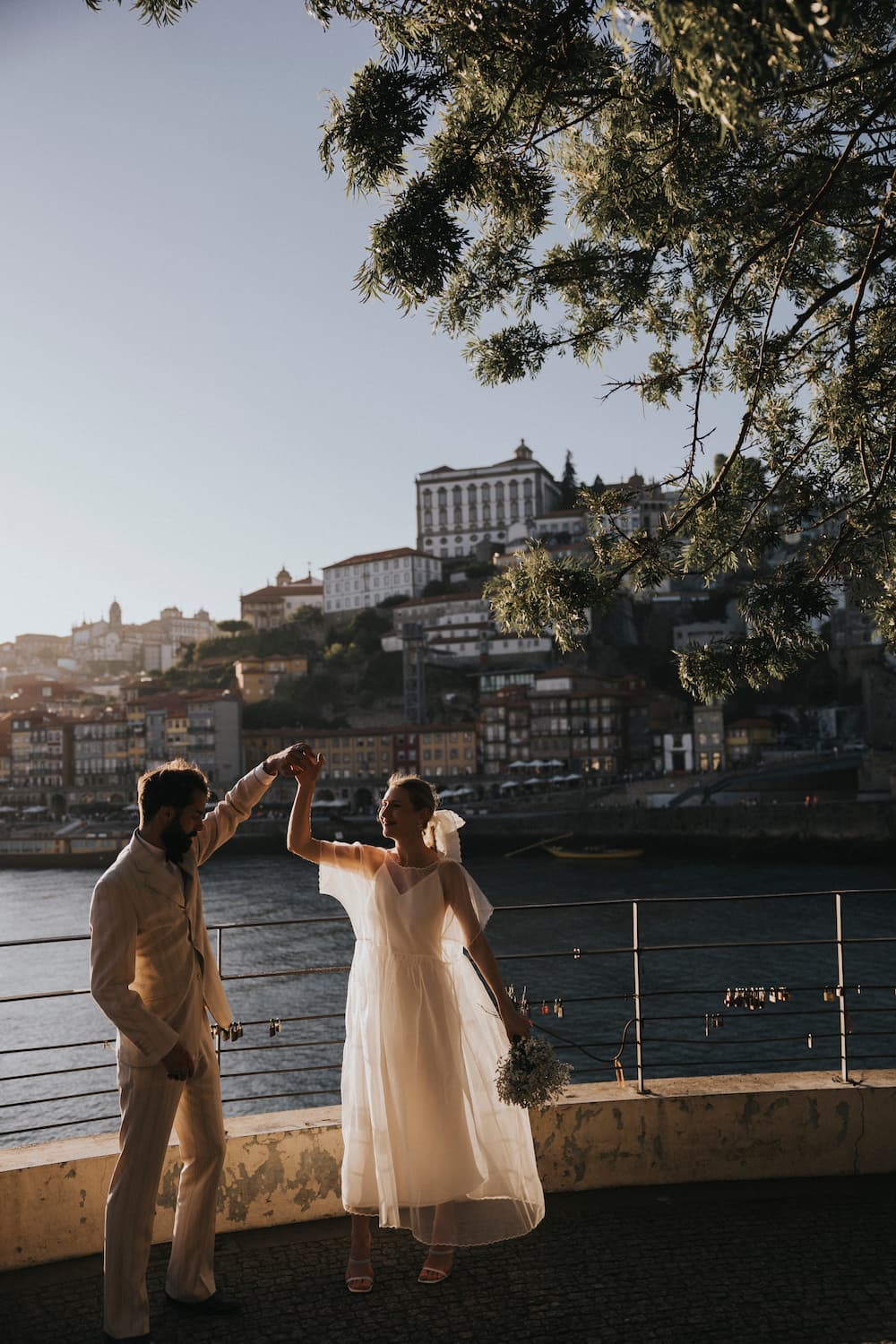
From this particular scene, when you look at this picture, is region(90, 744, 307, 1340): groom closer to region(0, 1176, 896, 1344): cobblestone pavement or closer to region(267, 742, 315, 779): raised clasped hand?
region(0, 1176, 896, 1344): cobblestone pavement

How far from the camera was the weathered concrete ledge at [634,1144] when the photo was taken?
267cm

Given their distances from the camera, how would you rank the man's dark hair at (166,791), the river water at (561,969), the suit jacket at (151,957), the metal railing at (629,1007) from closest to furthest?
1. the suit jacket at (151,957)
2. the man's dark hair at (166,791)
3. the metal railing at (629,1007)
4. the river water at (561,969)

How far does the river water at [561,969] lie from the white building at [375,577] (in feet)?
123

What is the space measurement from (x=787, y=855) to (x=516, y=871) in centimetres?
967

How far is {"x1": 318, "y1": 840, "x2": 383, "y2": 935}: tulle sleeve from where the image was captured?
2.50 m

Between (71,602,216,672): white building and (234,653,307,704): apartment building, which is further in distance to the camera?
(71,602,216,672): white building

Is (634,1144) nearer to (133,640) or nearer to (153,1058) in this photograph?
(153,1058)

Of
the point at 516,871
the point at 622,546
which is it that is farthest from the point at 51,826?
the point at 622,546

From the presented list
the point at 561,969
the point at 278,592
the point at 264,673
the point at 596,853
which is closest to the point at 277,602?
the point at 278,592

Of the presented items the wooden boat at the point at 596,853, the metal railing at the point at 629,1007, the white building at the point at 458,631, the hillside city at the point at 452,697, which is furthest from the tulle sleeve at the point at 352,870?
the white building at the point at 458,631

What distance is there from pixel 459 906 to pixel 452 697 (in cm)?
6158

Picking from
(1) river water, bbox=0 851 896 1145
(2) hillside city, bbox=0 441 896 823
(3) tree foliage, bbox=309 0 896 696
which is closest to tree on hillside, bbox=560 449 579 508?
(2) hillside city, bbox=0 441 896 823

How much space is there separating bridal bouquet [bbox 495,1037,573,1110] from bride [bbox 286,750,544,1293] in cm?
4

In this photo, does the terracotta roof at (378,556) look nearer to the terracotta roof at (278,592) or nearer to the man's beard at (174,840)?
the terracotta roof at (278,592)
